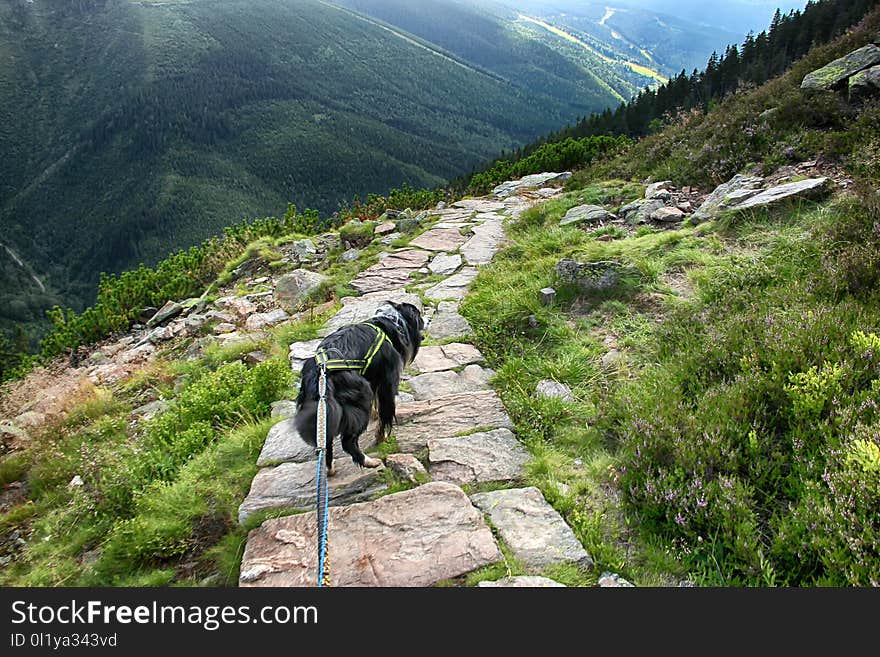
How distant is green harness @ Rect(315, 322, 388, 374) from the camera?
→ 129 inches

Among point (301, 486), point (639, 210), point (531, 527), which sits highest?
point (639, 210)

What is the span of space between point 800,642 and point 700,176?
907 centimetres

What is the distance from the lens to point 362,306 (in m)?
7.02

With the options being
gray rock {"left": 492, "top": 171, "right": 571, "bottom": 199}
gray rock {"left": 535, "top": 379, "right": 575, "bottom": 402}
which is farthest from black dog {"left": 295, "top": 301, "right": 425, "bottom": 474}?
gray rock {"left": 492, "top": 171, "right": 571, "bottom": 199}

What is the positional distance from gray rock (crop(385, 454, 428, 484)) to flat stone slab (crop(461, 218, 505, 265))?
17.7ft

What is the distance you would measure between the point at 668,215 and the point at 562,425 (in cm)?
530

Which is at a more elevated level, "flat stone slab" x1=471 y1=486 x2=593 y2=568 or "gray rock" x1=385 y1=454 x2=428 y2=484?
"flat stone slab" x1=471 y1=486 x2=593 y2=568

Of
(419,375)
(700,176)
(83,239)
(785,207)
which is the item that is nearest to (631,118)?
(700,176)

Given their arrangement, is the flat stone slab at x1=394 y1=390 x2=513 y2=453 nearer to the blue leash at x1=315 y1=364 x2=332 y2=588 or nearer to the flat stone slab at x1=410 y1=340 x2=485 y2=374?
the flat stone slab at x1=410 y1=340 x2=485 y2=374

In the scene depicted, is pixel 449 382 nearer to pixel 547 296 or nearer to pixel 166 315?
pixel 547 296

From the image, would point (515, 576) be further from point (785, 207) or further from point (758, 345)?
point (785, 207)

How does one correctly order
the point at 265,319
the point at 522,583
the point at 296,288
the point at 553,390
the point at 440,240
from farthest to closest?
1. the point at 440,240
2. the point at 296,288
3. the point at 265,319
4. the point at 553,390
5. the point at 522,583

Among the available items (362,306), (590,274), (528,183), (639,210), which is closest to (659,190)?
(639,210)

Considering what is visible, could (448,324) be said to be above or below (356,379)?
below
